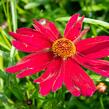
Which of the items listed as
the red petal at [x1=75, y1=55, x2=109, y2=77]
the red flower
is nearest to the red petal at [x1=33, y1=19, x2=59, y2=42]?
the red flower

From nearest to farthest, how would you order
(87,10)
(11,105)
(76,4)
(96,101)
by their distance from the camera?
(11,105), (96,101), (87,10), (76,4)

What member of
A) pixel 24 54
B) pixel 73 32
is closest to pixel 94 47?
pixel 73 32

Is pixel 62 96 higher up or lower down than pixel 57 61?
lower down

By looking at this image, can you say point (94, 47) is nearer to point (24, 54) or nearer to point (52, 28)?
point (52, 28)

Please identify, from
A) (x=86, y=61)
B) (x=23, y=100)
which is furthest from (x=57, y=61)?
(x=23, y=100)

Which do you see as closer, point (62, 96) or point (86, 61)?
point (86, 61)

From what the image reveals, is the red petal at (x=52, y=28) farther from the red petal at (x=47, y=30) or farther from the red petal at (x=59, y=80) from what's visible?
the red petal at (x=59, y=80)

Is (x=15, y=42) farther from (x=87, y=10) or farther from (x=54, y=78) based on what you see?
(x=87, y=10)
